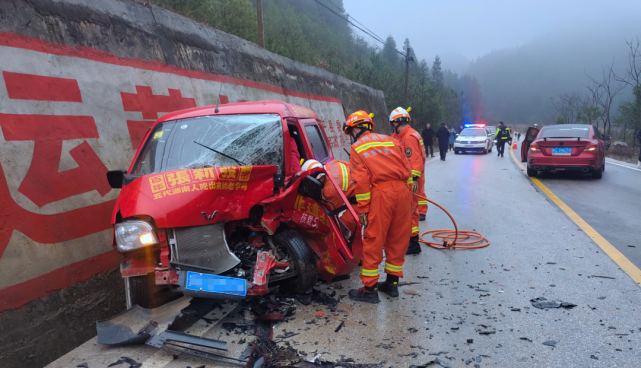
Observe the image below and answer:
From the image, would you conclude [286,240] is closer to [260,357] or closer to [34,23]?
[260,357]

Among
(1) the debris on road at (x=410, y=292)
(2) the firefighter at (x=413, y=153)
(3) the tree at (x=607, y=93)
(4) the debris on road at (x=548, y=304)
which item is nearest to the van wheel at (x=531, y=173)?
(2) the firefighter at (x=413, y=153)

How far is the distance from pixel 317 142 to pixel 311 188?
1.60 metres

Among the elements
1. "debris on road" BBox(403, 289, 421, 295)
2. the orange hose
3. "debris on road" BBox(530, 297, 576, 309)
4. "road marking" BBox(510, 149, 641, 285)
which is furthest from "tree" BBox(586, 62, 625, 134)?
"debris on road" BBox(403, 289, 421, 295)

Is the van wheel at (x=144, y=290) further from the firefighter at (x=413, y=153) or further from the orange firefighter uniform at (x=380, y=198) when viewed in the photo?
the firefighter at (x=413, y=153)

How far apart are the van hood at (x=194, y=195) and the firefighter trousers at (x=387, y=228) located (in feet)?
3.44

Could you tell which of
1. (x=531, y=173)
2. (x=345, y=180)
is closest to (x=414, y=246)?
(x=345, y=180)

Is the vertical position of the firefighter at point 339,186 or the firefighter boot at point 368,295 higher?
the firefighter at point 339,186

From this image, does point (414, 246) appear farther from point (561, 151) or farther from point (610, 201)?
point (561, 151)

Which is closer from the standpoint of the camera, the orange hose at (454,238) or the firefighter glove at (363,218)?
the firefighter glove at (363,218)

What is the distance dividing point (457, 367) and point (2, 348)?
11.9 ft

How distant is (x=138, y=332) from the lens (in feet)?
11.1

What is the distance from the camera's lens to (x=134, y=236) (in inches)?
132

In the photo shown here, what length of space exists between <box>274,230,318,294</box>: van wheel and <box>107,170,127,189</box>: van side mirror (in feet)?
5.06

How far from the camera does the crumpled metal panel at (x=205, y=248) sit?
3.45 meters
